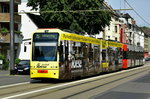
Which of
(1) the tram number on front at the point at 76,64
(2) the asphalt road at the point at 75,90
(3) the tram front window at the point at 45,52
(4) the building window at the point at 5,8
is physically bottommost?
(2) the asphalt road at the point at 75,90

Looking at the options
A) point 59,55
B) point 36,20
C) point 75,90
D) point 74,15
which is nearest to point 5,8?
point 36,20

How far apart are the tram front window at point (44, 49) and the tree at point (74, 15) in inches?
805

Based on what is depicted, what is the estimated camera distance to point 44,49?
18.5 m

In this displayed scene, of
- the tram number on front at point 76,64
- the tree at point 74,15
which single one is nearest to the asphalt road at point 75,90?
the tram number on front at point 76,64

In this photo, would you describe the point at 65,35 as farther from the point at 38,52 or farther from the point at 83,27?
the point at 83,27

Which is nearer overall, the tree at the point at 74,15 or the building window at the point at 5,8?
the tree at the point at 74,15

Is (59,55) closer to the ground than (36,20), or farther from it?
closer to the ground

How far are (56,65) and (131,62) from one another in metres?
26.0

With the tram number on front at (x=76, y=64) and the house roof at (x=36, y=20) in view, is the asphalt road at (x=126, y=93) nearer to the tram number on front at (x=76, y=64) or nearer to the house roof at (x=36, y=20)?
the tram number on front at (x=76, y=64)

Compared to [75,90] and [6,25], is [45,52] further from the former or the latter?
[6,25]

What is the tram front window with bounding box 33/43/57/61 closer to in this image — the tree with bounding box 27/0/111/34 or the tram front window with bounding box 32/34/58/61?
the tram front window with bounding box 32/34/58/61

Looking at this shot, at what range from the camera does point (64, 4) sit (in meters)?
39.9

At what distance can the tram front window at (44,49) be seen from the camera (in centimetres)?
1833

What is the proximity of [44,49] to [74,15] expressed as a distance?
893 inches
